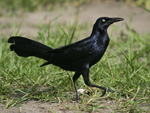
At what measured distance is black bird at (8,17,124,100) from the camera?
121 inches

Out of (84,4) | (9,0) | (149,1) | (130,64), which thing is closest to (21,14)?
(9,0)

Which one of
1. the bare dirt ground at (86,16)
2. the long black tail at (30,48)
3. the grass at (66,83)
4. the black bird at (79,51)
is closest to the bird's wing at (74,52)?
the black bird at (79,51)

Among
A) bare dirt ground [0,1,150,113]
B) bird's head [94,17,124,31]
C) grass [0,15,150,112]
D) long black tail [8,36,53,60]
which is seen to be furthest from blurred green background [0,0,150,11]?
bird's head [94,17,124,31]

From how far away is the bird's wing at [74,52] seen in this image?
309 cm

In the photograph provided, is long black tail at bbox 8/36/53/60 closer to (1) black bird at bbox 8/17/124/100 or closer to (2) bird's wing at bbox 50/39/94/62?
(1) black bird at bbox 8/17/124/100

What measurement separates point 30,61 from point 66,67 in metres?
1.08

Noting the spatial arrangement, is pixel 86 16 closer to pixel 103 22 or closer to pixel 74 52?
pixel 103 22

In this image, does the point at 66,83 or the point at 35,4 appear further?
the point at 35,4

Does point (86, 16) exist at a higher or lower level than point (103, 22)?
higher

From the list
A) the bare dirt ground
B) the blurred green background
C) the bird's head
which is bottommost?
the bird's head

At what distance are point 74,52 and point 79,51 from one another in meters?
0.06

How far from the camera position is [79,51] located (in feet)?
10.2

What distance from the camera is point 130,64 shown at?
3.85 metres

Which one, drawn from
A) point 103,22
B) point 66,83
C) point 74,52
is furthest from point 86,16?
point 74,52
